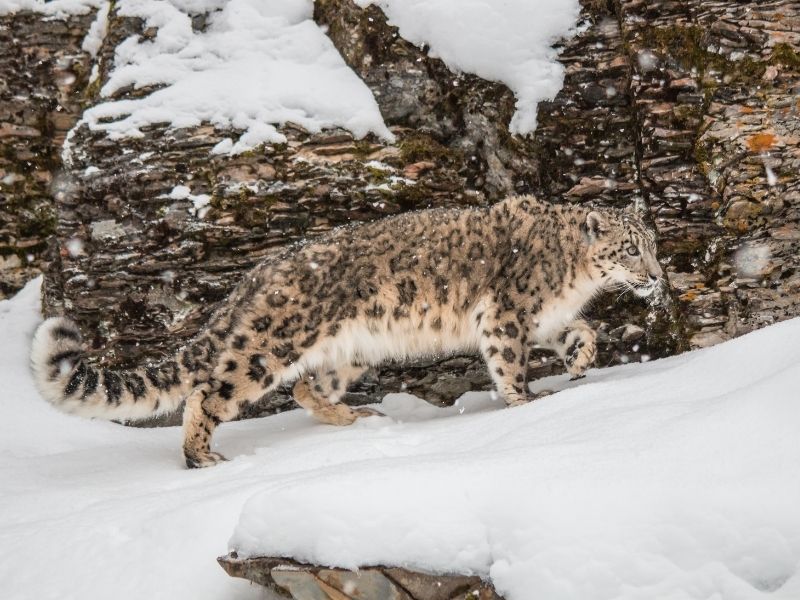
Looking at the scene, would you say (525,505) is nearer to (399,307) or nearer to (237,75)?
(399,307)

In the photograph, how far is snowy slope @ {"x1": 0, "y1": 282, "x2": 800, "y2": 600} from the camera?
2.72 metres

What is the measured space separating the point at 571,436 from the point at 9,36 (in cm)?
853

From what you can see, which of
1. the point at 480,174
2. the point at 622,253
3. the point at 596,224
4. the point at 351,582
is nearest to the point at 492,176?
the point at 480,174

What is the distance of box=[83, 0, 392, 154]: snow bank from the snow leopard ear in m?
2.30

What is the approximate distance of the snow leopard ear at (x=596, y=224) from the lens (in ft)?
21.9

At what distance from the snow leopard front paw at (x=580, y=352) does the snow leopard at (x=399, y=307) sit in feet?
0.03

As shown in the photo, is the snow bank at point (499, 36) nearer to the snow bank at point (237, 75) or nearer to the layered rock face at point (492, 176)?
the layered rock face at point (492, 176)

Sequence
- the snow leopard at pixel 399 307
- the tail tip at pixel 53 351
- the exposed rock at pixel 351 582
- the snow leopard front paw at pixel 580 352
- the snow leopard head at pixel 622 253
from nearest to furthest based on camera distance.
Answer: the exposed rock at pixel 351 582 < the tail tip at pixel 53 351 < the snow leopard at pixel 399 307 < the snow leopard front paw at pixel 580 352 < the snow leopard head at pixel 622 253

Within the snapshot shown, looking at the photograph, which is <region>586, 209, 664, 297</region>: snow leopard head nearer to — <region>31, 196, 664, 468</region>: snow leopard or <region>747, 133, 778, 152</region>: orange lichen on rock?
<region>31, 196, 664, 468</region>: snow leopard

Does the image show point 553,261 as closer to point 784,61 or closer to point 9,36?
point 784,61

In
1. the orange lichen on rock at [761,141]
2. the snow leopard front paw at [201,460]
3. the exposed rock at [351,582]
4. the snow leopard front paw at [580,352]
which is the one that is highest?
the orange lichen on rock at [761,141]

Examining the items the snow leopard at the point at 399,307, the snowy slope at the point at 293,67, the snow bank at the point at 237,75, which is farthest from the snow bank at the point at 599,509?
the snow bank at the point at 237,75

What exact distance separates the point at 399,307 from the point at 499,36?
342 cm

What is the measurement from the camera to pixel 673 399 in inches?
161
